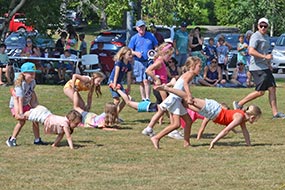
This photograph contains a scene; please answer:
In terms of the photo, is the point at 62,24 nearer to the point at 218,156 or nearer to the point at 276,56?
the point at 276,56

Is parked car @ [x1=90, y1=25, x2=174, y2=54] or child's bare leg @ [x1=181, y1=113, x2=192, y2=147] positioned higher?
child's bare leg @ [x1=181, y1=113, x2=192, y2=147]

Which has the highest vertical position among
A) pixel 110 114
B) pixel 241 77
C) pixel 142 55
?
pixel 142 55

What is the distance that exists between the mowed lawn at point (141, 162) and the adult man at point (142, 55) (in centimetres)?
151

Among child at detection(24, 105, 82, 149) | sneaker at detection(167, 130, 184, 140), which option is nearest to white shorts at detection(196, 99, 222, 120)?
sneaker at detection(167, 130, 184, 140)

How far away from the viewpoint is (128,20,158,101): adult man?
16.4 meters

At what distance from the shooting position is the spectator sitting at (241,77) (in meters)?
24.6

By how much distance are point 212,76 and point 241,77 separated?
3.11ft

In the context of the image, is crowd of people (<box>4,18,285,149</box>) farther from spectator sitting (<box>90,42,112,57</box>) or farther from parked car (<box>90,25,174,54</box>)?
parked car (<box>90,25,174,54</box>)

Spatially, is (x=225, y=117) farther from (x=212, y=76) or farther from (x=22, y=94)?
(x=212, y=76)

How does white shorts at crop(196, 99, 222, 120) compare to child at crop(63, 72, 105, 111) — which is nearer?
white shorts at crop(196, 99, 222, 120)

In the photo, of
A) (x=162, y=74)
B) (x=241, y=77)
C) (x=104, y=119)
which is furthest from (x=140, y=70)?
(x=241, y=77)

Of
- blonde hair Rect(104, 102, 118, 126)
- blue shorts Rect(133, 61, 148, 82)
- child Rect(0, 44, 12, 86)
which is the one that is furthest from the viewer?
child Rect(0, 44, 12, 86)

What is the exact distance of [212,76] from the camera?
24594mm

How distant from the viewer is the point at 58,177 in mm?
9570
